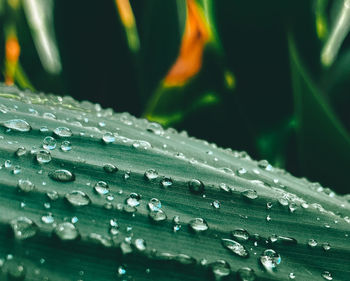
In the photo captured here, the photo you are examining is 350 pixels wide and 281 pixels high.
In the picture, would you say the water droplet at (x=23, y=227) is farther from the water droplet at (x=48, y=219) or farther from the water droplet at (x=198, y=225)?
the water droplet at (x=198, y=225)

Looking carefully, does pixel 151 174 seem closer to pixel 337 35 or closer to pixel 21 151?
pixel 21 151

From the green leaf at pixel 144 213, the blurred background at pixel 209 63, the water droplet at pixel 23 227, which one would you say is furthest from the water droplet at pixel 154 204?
the blurred background at pixel 209 63

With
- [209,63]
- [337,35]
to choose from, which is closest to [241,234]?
[209,63]

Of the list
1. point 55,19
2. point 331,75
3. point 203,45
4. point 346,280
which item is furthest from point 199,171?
point 55,19

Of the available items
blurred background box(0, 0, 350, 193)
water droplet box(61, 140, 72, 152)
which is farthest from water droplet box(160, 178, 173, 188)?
blurred background box(0, 0, 350, 193)

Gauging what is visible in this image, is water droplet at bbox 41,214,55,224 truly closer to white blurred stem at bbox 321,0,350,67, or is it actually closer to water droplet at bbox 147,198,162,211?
water droplet at bbox 147,198,162,211
